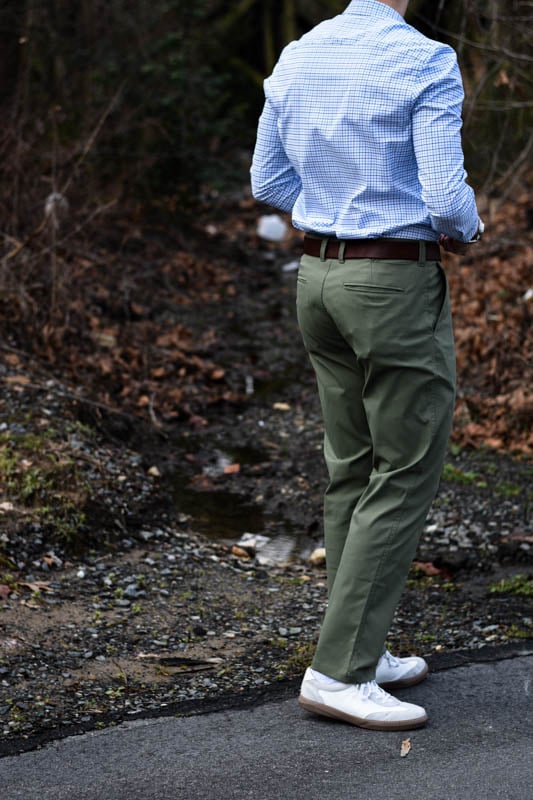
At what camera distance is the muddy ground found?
363cm

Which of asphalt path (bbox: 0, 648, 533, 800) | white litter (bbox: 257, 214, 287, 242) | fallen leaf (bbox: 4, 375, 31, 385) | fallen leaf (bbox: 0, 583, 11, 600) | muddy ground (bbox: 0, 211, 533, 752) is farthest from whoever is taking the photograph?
white litter (bbox: 257, 214, 287, 242)

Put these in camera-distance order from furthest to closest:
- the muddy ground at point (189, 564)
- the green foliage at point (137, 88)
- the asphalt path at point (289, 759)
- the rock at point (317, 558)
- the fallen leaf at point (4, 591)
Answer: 1. the green foliage at point (137, 88)
2. the rock at point (317, 558)
3. the fallen leaf at point (4, 591)
4. the muddy ground at point (189, 564)
5. the asphalt path at point (289, 759)

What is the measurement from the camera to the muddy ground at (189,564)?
3.63 meters

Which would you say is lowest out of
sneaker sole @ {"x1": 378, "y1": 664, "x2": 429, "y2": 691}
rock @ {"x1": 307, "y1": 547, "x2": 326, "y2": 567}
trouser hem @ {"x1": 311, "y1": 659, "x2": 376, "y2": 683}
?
rock @ {"x1": 307, "y1": 547, "x2": 326, "y2": 567}

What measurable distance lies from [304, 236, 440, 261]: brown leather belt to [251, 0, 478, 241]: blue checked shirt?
0.08 ft

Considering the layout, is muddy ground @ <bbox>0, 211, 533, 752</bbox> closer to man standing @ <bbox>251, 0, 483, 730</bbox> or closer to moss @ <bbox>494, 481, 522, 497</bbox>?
moss @ <bbox>494, 481, 522, 497</bbox>

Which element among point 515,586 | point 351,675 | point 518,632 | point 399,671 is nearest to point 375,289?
point 351,675

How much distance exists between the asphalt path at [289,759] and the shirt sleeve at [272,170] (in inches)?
62.5

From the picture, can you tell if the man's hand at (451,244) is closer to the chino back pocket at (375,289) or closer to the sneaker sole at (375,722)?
the chino back pocket at (375,289)

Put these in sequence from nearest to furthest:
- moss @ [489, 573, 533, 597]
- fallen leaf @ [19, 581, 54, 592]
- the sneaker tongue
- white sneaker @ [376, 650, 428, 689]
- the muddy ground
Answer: the sneaker tongue → white sneaker @ [376, 650, 428, 689] → the muddy ground → fallen leaf @ [19, 581, 54, 592] → moss @ [489, 573, 533, 597]

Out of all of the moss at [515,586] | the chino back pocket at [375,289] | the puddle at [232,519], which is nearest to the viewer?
the chino back pocket at [375,289]

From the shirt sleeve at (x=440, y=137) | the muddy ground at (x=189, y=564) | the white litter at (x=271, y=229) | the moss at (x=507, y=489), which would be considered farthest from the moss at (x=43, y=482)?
the white litter at (x=271, y=229)

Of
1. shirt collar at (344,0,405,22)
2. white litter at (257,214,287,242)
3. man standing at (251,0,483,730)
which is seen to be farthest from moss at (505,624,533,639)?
white litter at (257,214,287,242)

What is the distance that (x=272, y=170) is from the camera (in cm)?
340
